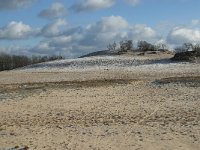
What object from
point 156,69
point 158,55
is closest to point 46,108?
point 156,69

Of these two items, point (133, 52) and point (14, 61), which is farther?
point (14, 61)

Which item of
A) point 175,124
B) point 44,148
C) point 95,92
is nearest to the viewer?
point 44,148

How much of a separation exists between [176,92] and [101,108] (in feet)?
18.9

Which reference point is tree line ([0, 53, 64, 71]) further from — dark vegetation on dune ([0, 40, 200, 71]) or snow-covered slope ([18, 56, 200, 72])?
snow-covered slope ([18, 56, 200, 72])

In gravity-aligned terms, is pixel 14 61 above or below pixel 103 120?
above

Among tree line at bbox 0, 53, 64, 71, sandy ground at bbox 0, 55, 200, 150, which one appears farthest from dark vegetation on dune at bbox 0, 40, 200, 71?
sandy ground at bbox 0, 55, 200, 150

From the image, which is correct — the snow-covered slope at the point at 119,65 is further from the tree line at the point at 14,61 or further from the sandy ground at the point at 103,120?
the tree line at the point at 14,61

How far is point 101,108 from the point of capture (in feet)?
57.5

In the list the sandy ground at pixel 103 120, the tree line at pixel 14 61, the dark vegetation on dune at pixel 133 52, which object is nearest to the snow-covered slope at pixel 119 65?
the dark vegetation on dune at pixel 133 52

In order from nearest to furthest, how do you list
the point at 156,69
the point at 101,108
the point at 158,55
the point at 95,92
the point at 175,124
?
the point at 175,124 → the point at 101,108 → the point at 95,92 → the point at 156,69 → the point at 158,55

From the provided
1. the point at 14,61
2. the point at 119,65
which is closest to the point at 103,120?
the point at 119,65

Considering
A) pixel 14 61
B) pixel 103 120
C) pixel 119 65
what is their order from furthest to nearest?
pixel 14 61 → pixel 119 65 → pixel 103 120

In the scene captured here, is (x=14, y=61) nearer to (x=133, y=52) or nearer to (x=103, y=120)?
(x=133, y=52)

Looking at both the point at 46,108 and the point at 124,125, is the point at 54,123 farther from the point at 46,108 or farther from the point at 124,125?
the point at 46,108
